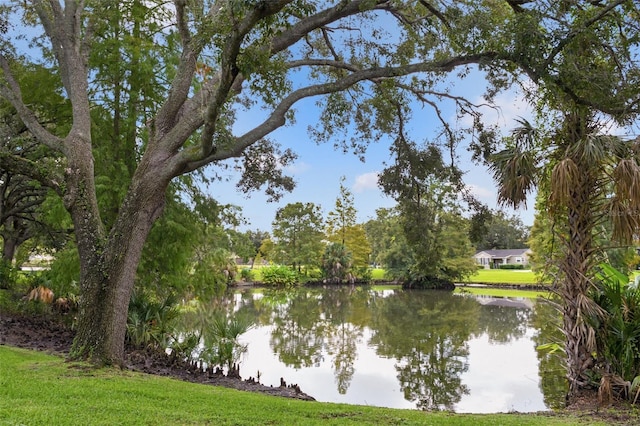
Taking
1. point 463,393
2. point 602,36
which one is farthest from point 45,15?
point 463,393

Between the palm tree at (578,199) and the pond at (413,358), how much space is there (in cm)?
102

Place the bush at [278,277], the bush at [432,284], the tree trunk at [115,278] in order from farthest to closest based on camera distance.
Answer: the bush at [278,277], the bush at [432,284], the tree trunk at [115,278]

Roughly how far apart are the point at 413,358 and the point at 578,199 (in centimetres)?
738

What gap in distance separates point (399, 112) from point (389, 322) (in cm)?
1134

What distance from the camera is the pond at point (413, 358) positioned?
9.89 metres

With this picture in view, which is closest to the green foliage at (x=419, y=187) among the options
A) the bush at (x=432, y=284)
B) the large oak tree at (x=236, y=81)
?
the large oak tree at (x=236, y=81)

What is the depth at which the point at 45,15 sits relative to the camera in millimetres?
9664

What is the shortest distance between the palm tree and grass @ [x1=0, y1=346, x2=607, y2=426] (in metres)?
1.57

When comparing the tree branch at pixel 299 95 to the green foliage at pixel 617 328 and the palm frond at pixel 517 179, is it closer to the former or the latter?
the palm frond at pixel 517 179

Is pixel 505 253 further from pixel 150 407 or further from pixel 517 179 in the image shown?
pixel 150 407

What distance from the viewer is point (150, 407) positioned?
5238 mm

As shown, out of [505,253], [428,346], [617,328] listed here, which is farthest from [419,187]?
[505,253]

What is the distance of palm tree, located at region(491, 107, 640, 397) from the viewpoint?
665 centimetres

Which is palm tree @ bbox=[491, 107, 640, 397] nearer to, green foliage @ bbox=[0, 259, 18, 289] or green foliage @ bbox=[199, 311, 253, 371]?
green foliage @ bbox=[199, 311, 253, 371]
